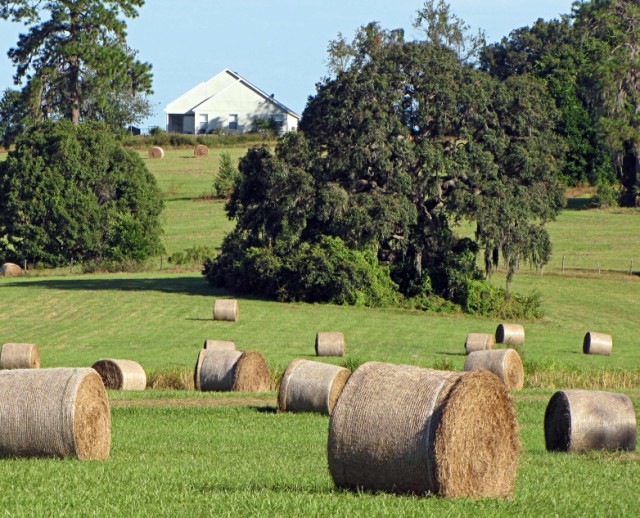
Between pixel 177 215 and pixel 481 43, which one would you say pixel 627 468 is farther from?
pixel 481 43

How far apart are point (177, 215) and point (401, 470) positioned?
69.1 metres

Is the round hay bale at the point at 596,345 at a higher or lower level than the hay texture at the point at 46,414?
lower

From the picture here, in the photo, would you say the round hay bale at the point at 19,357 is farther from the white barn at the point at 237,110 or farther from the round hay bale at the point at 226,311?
the white barn at the point at 237,110

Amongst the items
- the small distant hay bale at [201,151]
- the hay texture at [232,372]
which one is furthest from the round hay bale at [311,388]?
the small distant hay bale at [201,151]

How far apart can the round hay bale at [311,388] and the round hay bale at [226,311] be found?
69.6ft

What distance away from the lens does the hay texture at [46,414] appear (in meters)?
13.5

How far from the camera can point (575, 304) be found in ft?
167

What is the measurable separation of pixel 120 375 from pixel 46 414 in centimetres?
1251

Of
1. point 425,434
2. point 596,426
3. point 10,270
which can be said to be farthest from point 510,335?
point 10,270

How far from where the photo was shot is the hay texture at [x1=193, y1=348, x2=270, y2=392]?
1026 inches

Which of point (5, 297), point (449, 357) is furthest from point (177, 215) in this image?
point (449, 357)

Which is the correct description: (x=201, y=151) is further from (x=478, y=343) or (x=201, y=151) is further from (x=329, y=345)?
(x=478, y=343)

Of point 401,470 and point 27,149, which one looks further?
point 27,149

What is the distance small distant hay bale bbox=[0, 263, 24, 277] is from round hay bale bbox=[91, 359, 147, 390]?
35.9m
